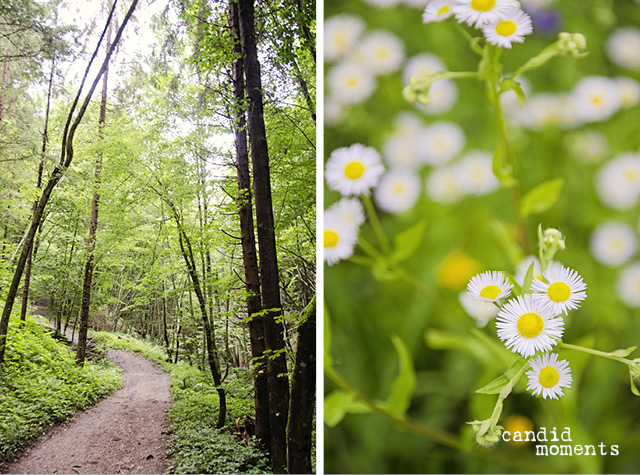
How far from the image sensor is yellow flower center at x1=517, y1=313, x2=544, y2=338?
0.96m

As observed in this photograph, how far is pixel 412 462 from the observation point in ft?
2.90

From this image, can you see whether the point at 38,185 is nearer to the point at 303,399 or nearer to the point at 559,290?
the point at 303,399

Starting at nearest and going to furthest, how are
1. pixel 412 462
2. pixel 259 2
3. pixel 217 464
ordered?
1. pixel 412 462
2. pixel 217 464
3. pixel 259 2

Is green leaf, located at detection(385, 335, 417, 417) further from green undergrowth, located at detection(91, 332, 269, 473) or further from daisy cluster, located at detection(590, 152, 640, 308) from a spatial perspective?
green undergrowth, located at detection(91, 332, 269, 473)

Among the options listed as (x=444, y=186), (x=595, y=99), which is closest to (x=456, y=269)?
(x=444, y=186)

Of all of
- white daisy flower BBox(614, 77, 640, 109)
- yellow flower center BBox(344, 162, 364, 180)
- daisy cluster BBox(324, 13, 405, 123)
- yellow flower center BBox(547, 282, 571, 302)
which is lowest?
yellow flower center BBox(547, 282, 571, 302)

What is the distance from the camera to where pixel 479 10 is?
1010 millimetres

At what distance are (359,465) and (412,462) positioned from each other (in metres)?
0.11

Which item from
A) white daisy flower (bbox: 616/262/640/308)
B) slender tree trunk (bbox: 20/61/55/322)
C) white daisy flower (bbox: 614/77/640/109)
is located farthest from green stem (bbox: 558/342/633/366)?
slender tree trunk (bbox: 20/61/55/322)

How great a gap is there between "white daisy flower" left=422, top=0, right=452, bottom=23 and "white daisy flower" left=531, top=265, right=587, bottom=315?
631mm

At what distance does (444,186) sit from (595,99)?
0.39 metres

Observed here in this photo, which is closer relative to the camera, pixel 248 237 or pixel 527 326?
pixel 527 326

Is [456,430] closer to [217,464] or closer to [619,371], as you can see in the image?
[619,371]

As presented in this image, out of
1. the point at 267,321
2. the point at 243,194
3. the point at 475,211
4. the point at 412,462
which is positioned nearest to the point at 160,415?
the point at 267,321
